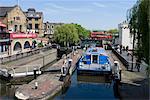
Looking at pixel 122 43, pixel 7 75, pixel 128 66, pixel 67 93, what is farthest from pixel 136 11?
pixel 122 43

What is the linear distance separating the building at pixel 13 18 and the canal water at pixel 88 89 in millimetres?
36723

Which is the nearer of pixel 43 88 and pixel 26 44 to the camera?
pixel 43 88

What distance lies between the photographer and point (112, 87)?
30938mm

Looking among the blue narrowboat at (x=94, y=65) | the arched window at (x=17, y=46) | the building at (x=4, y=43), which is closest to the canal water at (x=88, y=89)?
the blue narrowboat at (x=94, y=65)

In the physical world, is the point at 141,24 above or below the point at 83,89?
above

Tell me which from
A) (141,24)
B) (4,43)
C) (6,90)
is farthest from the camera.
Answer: (4,43)

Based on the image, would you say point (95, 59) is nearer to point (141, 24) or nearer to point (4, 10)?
point (141, 24)

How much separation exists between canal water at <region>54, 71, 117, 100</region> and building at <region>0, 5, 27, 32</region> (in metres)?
36.7

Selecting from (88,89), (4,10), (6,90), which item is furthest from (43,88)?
(4,10)

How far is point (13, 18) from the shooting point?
71125mm

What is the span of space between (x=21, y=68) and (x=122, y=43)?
47.7 m

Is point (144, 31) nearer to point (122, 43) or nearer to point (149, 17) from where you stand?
point (149, 17)

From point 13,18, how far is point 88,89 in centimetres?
4508

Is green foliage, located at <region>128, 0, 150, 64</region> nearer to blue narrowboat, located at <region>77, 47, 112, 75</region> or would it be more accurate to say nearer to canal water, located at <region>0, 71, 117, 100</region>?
canal water, located at <region>0, 71, 117, 100</region>
